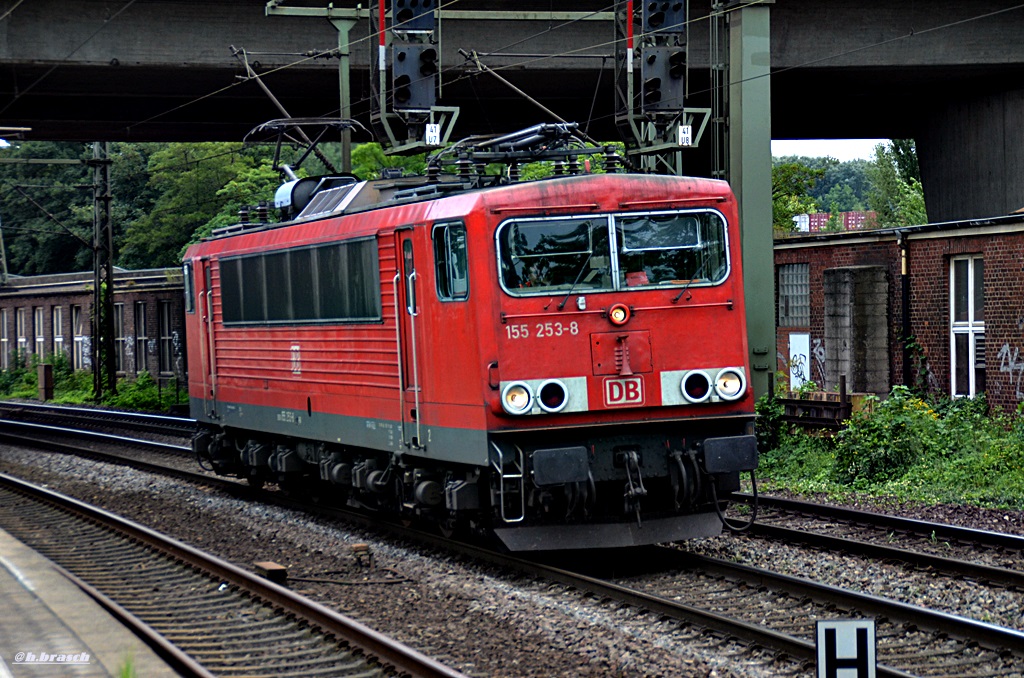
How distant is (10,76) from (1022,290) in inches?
737

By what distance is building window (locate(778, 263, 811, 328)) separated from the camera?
26125mm

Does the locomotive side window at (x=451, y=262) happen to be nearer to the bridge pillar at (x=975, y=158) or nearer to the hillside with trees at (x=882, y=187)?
the bridge pillar at (x=975, y=158)

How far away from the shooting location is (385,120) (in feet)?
63.7

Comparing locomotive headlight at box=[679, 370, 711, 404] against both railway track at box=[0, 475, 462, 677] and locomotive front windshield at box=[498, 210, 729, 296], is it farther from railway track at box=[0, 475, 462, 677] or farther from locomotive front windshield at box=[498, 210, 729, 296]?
railway track at box=[0, 475, 462, 677]

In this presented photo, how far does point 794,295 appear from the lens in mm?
26547

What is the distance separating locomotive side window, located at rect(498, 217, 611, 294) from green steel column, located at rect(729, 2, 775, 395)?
935cm

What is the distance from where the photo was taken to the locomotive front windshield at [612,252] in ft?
35.6

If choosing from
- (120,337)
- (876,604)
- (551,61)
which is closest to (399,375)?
(876,604)

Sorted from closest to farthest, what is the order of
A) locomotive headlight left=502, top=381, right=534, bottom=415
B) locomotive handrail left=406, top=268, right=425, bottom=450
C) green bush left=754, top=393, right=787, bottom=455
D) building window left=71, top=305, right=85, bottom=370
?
locomotive headlight left=502, top=381, right=534, bottom=415 < locomotive handrail left=406, top=268, right=425, bottom=450 < green bush left=754, top=393, right=787, bottom=455 < building window left=71, top=305, right=85, bottom=370

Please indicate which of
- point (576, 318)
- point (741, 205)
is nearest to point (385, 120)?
point (741, 205)

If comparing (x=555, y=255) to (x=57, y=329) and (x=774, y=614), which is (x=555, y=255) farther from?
(x=57, y=329)

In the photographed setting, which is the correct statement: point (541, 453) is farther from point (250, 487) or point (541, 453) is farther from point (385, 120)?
point (385, 120)

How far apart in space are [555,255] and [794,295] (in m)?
16.4

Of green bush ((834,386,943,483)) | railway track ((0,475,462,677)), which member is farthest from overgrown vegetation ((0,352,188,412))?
green bush ((834,386,943,483))
